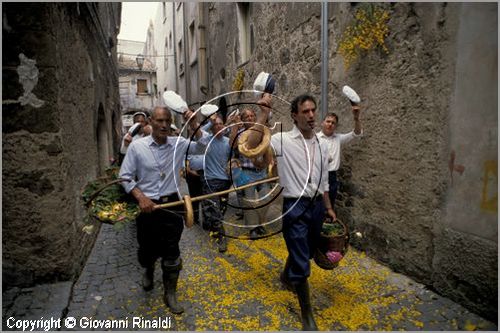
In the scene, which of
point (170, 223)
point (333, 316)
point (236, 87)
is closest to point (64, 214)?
point (170, 223)

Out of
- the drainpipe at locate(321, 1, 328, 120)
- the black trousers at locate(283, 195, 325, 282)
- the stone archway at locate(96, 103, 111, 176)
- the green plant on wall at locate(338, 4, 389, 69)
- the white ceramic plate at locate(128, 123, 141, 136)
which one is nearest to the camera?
the black trousers at locate(283, 195, 325, 282)

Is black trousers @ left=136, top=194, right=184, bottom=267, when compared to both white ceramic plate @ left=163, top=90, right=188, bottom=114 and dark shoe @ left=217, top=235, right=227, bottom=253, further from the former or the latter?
dark shoe @ left=217, top=235, right=227, bottom=253

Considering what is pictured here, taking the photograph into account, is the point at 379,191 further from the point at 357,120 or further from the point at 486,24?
the point at 486,24

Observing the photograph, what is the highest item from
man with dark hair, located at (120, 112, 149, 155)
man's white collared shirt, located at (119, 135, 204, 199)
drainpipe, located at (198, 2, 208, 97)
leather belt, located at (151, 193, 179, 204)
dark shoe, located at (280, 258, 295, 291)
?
drainpipe, located at (198, 2, 208, 97)

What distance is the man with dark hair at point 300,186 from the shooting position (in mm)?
3059

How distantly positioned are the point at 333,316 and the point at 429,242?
144cm

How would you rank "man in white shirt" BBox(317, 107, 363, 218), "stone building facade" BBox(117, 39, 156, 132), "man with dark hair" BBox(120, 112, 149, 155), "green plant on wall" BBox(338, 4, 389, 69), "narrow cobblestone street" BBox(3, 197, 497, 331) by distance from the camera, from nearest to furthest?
"narrow cobblestone street" BBox(3, 197, 497, 331) < "green plant on wall" BBox(338, 4, 389, 69) < "man in white shirt" BBox(317, 107, 363, 218) < "man with dark hair" BBox(120, 112, 149, 155) < "stone building facade" BBox(117, 39, 156, 132)

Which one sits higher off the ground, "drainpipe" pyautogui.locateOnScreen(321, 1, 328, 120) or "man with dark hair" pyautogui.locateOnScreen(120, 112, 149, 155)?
"drainpipe" pyautogui.locateOnScreen(321, 1, 328, 120)

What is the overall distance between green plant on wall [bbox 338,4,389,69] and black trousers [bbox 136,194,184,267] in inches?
126

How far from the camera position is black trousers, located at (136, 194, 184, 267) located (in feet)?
11.1

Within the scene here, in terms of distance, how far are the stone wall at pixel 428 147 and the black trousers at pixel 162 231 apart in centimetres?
269

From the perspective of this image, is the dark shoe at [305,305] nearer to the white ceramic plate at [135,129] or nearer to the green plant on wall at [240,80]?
the white ceramic plate at [135,129]

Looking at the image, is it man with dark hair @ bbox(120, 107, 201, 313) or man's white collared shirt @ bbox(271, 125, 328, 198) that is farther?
man with dark hair @ bbox(120, 107, 201, 313)

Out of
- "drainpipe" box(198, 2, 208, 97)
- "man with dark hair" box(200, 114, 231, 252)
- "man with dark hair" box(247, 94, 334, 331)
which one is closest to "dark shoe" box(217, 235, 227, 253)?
"man with dark hair" box(200, 114, 231, 252)
